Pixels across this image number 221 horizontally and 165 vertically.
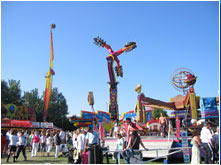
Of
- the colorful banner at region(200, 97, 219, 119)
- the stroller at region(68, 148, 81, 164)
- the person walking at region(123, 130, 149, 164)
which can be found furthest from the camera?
the colorful banner at region(200, 97, 219, 119)

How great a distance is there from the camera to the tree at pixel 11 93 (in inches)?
1891

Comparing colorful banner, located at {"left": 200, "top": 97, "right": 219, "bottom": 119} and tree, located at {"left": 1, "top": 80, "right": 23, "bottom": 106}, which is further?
tree, located at {"left": 1, "top": 80, "right": 23, "bottom": 106}

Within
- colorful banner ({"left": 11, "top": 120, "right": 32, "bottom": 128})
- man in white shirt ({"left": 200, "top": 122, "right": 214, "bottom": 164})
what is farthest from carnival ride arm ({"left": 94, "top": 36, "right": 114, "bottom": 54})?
man in white shirt ({"left": 200, "top": 122, "right": 214, "bottom": 164})

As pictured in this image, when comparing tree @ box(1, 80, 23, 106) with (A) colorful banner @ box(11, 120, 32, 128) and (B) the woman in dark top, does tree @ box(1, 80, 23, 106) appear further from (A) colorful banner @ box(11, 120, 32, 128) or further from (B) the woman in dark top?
(B) the woman in dark top

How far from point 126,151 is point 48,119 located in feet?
161

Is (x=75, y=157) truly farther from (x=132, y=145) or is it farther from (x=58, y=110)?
(x=58, y=110)

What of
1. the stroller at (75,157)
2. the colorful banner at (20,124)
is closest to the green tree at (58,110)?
the colorful banner at (20,124)

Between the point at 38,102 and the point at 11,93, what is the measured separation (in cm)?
756

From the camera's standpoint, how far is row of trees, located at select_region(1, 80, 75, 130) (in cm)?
4956

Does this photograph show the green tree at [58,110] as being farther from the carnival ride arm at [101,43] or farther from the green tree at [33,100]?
the carnival ride arm at [101,43]

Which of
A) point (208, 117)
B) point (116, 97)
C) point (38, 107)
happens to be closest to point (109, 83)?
point (116, 97)

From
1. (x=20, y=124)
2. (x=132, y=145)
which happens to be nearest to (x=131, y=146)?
(x=132, y=145)

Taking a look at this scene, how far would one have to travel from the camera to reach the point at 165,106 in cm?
2009

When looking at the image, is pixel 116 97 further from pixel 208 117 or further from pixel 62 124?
pixel 62 124
